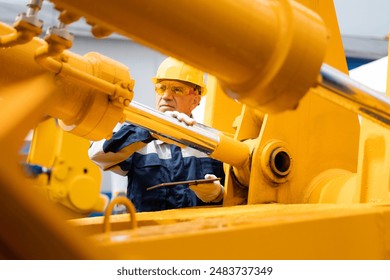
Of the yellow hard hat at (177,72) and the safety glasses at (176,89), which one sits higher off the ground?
the yellow hard hat at (177,72)

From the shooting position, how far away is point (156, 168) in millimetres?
2408

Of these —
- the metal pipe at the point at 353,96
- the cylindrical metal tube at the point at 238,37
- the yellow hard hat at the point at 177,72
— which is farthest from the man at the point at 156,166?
the cylindrical metal tube at the point at 238,37

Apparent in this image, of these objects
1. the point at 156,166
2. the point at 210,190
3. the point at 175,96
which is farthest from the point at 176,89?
the point at 210,190

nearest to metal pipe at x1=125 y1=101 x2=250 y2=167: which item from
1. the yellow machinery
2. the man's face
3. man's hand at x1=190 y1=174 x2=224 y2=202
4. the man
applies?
the yellow machinery

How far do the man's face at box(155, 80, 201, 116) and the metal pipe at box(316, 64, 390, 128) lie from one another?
1.66m

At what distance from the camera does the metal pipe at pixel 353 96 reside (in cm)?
83

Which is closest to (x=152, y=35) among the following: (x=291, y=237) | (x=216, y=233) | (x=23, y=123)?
(x=23, y=123)

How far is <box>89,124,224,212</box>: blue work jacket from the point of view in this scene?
7.63 ft

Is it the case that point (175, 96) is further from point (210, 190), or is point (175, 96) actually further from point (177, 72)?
point (210, 190)

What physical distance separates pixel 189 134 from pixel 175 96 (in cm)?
96

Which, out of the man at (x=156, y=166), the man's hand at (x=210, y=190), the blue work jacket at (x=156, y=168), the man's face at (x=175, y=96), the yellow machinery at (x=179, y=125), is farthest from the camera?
the man's face at (x=175, y=96)

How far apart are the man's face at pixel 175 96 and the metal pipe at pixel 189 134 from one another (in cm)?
75

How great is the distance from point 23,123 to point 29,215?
149mm

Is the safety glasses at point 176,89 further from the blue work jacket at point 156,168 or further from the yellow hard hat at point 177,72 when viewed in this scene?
the blue work jacket at point 156,168
